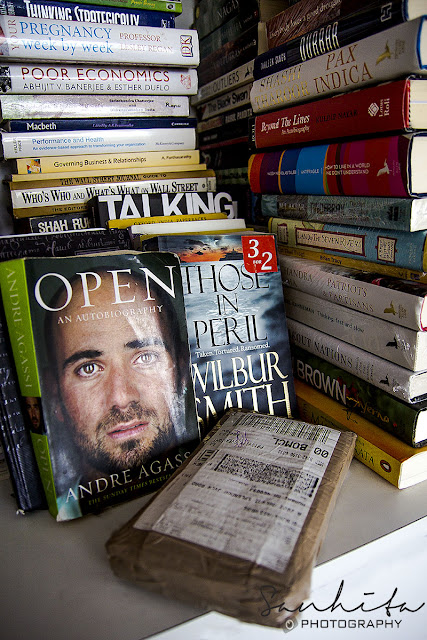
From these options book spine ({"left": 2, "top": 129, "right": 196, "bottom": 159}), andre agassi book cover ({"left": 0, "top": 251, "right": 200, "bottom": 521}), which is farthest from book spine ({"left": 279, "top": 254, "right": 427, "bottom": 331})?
book spine ({"left": 2, "top": 129, "right": 196, "bottom": 159})

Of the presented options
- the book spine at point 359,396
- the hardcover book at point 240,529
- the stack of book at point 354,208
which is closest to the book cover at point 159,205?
the stack of book at point 354,208

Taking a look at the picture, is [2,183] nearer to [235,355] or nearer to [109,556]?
[235,355]

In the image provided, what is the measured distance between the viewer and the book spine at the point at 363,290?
1.90ft

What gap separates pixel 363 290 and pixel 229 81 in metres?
0.58

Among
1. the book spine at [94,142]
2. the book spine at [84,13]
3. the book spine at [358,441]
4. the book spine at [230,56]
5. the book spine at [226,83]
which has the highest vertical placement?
the book spine at [84,13]

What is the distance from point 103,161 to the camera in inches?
35.2

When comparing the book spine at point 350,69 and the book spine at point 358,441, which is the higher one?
the book spine at point 350,69

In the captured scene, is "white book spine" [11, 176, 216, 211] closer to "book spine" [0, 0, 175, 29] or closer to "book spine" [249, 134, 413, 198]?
"book spine" [249, 134, 413, 198]

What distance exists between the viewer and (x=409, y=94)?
0.55 meters

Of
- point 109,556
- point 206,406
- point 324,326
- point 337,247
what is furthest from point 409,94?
point 109,556

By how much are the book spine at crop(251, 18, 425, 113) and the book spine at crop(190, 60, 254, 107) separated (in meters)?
0.11

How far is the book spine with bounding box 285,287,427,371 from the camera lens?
1.94 ft

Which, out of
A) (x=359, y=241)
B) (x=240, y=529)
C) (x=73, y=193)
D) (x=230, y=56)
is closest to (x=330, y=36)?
(x=359, y=241)

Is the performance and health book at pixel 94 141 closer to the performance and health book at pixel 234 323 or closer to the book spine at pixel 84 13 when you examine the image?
the book spine at pixel 84 13
